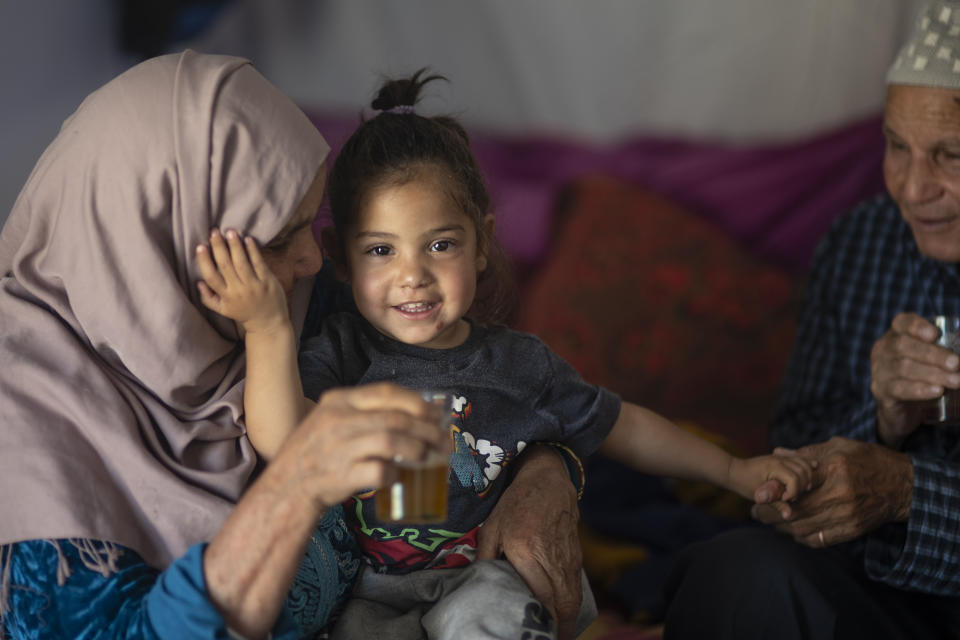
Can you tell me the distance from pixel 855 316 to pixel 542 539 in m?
1.34

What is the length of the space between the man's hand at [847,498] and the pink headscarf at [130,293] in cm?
126

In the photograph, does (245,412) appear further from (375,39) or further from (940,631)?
(375,39)

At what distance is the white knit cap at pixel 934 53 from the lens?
2.40 metres

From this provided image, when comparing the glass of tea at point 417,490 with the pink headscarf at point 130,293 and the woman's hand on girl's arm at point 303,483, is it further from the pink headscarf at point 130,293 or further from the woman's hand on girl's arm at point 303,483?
the pink headscarf at point 130,293

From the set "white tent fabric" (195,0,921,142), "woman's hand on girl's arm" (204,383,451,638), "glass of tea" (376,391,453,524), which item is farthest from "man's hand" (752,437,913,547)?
"white tent fabric" (195,0,921,142)

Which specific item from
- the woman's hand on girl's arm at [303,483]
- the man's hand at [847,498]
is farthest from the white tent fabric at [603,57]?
the woman's hand on girl's arm at [303,483]

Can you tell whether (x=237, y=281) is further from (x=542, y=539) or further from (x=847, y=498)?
(x=847, y=498)

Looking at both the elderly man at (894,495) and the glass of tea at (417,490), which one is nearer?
the glass of tea at (417,490)

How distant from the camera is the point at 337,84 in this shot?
4.07 meters

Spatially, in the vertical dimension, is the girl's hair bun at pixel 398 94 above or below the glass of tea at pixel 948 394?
above

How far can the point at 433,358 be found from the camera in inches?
79.5

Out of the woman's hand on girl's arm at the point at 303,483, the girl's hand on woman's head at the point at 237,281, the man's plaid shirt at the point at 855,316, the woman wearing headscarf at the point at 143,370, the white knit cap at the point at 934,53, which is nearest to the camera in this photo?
the woman's hand on girl's arm at the point at 303,483

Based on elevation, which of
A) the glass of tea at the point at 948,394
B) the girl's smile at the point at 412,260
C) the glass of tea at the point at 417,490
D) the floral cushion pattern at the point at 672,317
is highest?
the girl's smile at the point at 412,260

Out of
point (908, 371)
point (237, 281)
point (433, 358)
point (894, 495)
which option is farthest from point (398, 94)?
point (894, 495)
